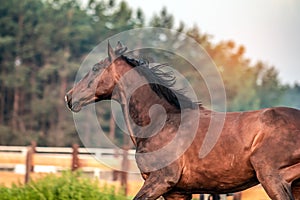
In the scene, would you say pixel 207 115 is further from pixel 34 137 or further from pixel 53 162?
pixel 34 137

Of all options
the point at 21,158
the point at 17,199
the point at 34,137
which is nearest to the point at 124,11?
the point at 34,137

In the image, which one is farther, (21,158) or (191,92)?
(21,158)

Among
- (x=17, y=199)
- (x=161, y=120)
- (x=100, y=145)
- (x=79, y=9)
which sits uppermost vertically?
(x=79, y=9)

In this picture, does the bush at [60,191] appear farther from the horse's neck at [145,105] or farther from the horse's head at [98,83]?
the horse's neck at [145,105]

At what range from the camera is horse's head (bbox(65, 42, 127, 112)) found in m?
7.01

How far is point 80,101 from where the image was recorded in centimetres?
715

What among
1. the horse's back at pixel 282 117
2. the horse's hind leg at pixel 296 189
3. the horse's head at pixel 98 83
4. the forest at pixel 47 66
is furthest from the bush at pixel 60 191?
the forest at pixel 47 66

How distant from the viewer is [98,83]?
7027 millimetres

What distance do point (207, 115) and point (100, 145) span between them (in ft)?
109

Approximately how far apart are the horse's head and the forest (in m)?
33.6

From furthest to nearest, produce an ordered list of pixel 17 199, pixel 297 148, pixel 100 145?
pixel 100 145, pixel 17 199, pixel 297 148

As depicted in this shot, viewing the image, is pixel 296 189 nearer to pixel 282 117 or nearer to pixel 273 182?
pixel 273 182

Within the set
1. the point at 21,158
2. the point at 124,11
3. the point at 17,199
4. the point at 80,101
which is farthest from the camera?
the point at 124,11

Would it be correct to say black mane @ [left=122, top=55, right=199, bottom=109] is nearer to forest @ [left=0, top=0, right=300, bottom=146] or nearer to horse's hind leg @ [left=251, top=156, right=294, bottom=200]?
horse's hind leg @ [left=251, top=156, right=294, bottom=200]
